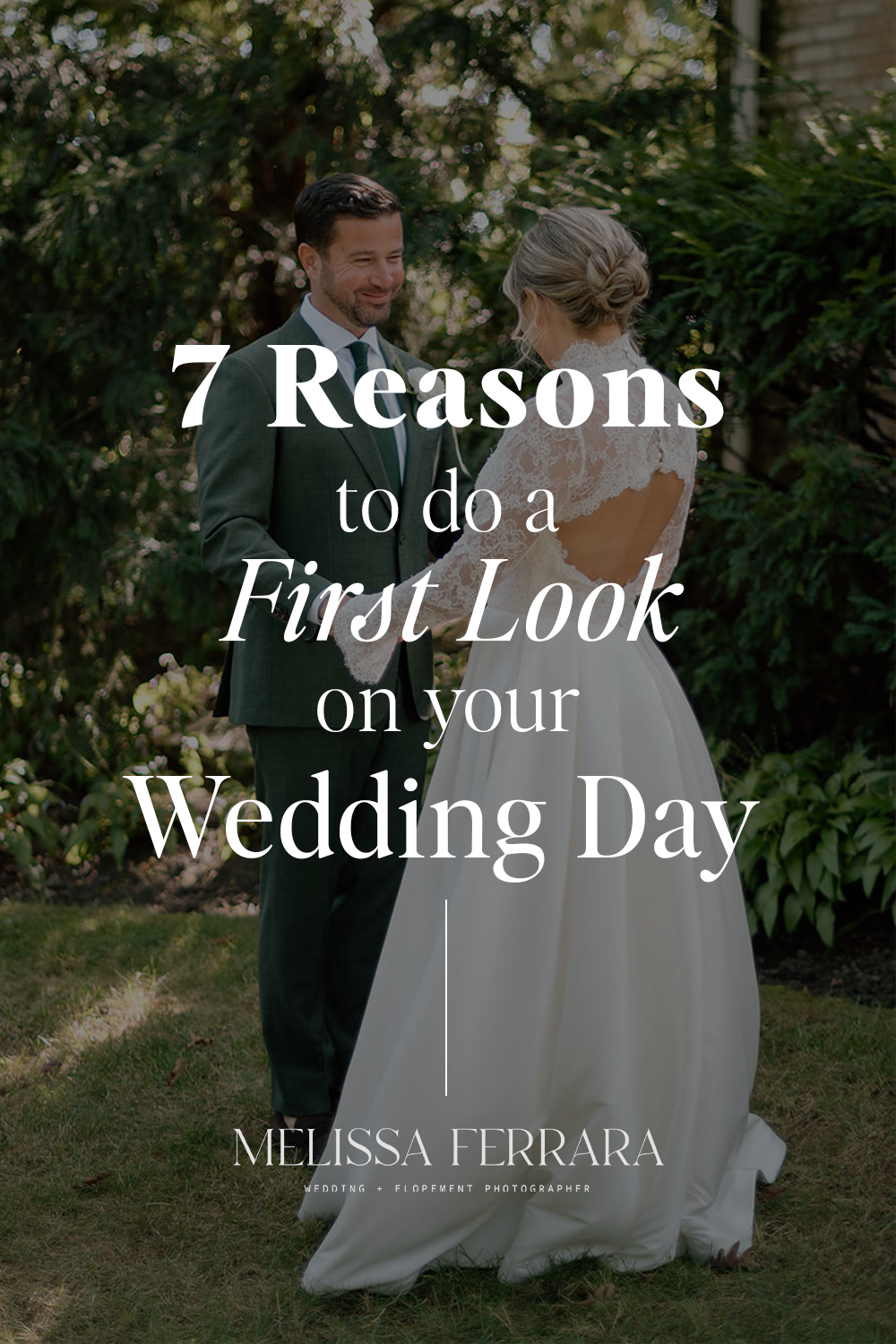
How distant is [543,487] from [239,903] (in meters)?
3.48

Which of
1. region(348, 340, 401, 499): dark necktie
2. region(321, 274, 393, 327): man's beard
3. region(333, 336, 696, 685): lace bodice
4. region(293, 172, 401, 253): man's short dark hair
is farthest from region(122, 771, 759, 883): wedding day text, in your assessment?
region(293, 172, 401, 253): man's short dark hair

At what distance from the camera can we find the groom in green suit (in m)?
3.01

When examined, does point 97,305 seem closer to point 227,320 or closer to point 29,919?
point 227,320

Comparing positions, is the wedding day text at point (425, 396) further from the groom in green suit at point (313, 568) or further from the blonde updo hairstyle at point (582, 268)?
the blonde updo hairstyle at point (582, 268)

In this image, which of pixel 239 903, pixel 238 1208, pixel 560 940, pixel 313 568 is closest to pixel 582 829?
pixel 560 940

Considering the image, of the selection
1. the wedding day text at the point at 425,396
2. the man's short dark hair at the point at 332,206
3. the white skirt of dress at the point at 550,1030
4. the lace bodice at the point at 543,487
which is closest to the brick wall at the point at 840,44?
the wedding day text at the point at 425,396

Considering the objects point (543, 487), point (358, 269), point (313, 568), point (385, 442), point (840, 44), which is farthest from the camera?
point (840, 44)

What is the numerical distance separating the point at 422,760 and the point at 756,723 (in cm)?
224

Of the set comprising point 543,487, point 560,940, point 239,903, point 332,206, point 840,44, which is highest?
point 840,44

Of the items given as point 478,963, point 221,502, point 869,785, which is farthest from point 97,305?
point 478,963

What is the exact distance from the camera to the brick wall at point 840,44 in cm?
606

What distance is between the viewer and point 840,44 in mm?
6156

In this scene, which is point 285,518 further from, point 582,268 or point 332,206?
point 582,268

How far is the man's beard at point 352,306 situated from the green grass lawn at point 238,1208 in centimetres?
218
